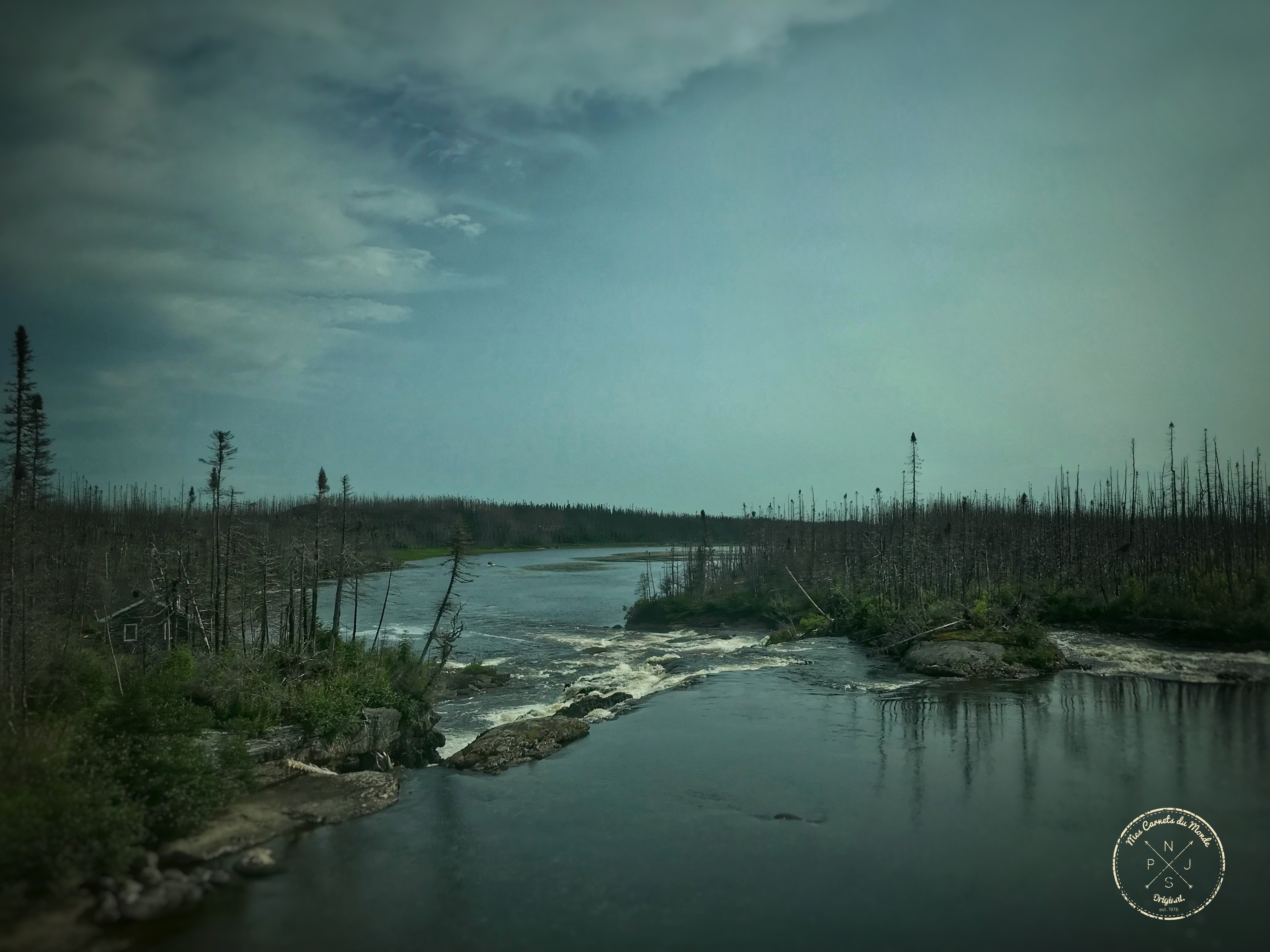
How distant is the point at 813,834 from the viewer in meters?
15.0

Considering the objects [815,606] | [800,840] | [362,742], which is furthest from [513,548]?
[800,840]

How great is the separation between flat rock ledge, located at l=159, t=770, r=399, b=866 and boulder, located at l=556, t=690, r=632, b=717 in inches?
309

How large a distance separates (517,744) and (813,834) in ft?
30.9

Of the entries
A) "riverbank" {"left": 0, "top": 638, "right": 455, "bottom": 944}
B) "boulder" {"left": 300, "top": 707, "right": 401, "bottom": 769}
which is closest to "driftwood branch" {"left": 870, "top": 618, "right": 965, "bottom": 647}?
"riverbank" {"left": 0, "top": 638, "right": 455, "bottom": 944}

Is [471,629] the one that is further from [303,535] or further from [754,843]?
[754,843]

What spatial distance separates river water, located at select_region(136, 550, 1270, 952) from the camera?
1148 centimetres

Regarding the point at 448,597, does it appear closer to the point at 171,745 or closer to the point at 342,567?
the point at 342,567

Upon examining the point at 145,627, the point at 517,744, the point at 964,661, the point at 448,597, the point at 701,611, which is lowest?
the point at 701,611

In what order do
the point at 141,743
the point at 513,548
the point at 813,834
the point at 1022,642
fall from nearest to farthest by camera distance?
the point at 813,834
the point at 141,743
the point at 1022,642
the point at 513,548

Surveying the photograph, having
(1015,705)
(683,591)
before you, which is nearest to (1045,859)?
(1015,705)

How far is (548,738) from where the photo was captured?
2216 centimetres

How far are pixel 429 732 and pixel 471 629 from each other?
28.6 metres

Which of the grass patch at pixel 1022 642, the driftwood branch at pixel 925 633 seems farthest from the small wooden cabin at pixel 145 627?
the grass patch at pixel 1022 642

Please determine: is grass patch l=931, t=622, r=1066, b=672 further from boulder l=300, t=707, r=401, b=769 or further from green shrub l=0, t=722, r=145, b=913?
green shrub l=0, t=722, r=145, b=913
